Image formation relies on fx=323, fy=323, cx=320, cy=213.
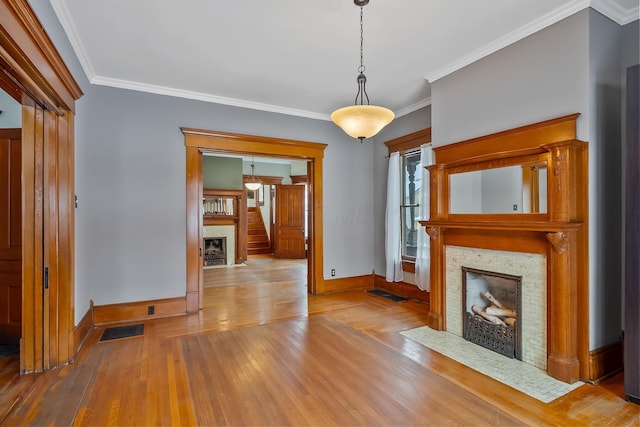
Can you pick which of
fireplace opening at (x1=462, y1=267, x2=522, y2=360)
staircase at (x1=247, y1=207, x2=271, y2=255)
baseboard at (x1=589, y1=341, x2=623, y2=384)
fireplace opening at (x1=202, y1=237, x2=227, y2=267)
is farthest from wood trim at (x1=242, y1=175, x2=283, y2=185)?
baseboard at (x1=589, y1=341, x2=623, y2=384)

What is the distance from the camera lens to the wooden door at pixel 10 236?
3.23 metres

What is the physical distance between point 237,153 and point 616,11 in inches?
168

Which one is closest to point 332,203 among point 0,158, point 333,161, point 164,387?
point 333,161

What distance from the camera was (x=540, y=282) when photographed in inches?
108

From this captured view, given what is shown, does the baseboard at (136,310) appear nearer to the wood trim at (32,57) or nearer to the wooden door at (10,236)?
the wooden door at (10,236)

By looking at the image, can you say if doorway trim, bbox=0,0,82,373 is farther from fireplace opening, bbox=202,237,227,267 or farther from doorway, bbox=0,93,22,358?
fireplace opening, bbox=202,237,227,267

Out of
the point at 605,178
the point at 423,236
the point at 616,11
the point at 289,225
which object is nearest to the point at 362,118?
the point at 605,178

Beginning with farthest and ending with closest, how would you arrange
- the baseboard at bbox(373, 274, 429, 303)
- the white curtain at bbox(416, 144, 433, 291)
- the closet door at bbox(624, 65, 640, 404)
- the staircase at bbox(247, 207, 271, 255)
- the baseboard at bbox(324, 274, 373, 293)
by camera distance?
the staircase at bbox(247, 207, 271, 255), the baseboard at bbox(324, 274, 373, 293), the baseboard at bbox(373, 274, 429, 303), the white curtain at bbox(416, 144, 433, 291), the closet door at bbox(624, 65, 640, 404)

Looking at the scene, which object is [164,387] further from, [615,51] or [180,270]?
[615,51]

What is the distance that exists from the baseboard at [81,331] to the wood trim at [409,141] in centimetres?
464

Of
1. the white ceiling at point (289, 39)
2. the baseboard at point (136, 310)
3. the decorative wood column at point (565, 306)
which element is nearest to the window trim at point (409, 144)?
the white ceiling at point (289, 39)

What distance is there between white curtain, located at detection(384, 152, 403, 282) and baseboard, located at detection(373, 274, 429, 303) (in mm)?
129

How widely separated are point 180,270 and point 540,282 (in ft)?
13.3

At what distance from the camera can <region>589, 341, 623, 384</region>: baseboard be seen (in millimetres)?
2500
